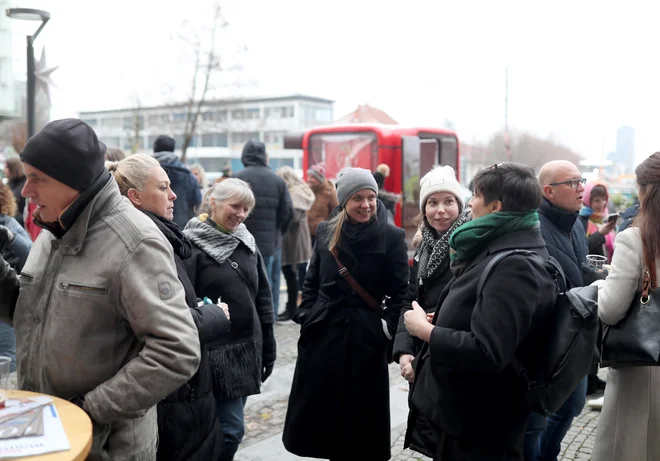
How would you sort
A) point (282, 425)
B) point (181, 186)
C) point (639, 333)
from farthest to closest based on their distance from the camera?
point (181, 186) < point (282, 425) < point (639, 333)

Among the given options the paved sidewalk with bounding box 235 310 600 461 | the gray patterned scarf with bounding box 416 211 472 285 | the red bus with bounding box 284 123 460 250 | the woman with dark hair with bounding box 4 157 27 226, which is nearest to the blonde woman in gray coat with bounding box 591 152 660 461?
the gray patterned scarf with bounding box 416 211 472 285

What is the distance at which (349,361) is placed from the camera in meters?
3.84

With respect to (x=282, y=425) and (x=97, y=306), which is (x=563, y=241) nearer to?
(x=282, y=425)

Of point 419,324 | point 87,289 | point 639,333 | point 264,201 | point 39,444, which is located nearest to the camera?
point 39,444

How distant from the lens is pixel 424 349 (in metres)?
2.93

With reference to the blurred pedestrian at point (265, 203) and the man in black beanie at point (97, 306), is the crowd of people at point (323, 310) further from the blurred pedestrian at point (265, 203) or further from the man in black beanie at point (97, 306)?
the blurred pedestrian at point (265, 203)

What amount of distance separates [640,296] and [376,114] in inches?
2125

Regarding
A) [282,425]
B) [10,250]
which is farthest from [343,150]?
[10,250]

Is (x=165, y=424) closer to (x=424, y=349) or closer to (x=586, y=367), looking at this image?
(x=424, y=349)

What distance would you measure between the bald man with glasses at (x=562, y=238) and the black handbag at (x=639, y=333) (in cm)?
86

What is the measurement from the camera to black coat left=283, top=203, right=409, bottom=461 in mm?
3807

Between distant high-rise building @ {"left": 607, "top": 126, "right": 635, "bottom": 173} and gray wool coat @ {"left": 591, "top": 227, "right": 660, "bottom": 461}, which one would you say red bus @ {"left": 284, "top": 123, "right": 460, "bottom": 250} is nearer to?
gray wool coat @ {"left": 591, "top": 227, "right": 660, "bottom": 461}

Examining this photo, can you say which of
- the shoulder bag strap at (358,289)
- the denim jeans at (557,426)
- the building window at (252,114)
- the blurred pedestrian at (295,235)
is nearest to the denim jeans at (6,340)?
the shoulder bag strap at (358,289)

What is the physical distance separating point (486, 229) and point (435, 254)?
2.72 ft
